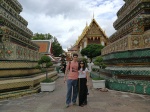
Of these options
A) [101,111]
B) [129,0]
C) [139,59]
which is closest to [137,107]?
[101,111]

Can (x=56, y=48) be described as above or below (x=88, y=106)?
above

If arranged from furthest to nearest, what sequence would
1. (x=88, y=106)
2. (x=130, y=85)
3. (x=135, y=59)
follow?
(x=135, y=59)
(x=130, y=85)
(x=88, y=106)

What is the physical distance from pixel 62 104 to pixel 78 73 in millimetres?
981

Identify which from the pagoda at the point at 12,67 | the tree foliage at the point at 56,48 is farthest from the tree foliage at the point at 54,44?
the pagoda at the point at 12,67

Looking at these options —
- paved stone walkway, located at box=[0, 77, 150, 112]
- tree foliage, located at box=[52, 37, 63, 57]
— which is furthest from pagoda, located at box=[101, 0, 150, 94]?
tree foliage, located at box=[52, 37, 63, 57]

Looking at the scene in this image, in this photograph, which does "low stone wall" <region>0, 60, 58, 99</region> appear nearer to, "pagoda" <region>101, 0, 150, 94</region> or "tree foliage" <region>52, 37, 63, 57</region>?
"pagoda" <region>101, 0, 150, 94</region>

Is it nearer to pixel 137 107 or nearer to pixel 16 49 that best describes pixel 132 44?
pixel 137 107

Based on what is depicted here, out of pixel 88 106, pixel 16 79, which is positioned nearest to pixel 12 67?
pixel 16 79

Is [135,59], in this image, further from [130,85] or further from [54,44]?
[54,44]

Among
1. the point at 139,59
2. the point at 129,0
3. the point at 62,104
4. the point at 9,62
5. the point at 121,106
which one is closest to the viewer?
the point at 121,106

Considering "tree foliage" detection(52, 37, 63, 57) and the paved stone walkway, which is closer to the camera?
the paved stone walkway

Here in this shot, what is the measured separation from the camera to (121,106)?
203 inches

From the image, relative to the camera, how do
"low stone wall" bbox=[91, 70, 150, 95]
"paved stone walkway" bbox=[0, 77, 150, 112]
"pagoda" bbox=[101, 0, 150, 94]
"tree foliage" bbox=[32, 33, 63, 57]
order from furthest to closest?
1. "tree foliage" bbox=[32, 33, 63, 57]
2. "pagoda" bbox=[101, 0, 150, 94]
3. "low stone wall" bbox=[91, 70, 150, 95]
4. "paved stone walkway" bbox=[0, 77, 150, 112]

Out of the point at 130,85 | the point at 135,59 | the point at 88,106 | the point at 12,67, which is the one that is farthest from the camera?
the point at 135,59
